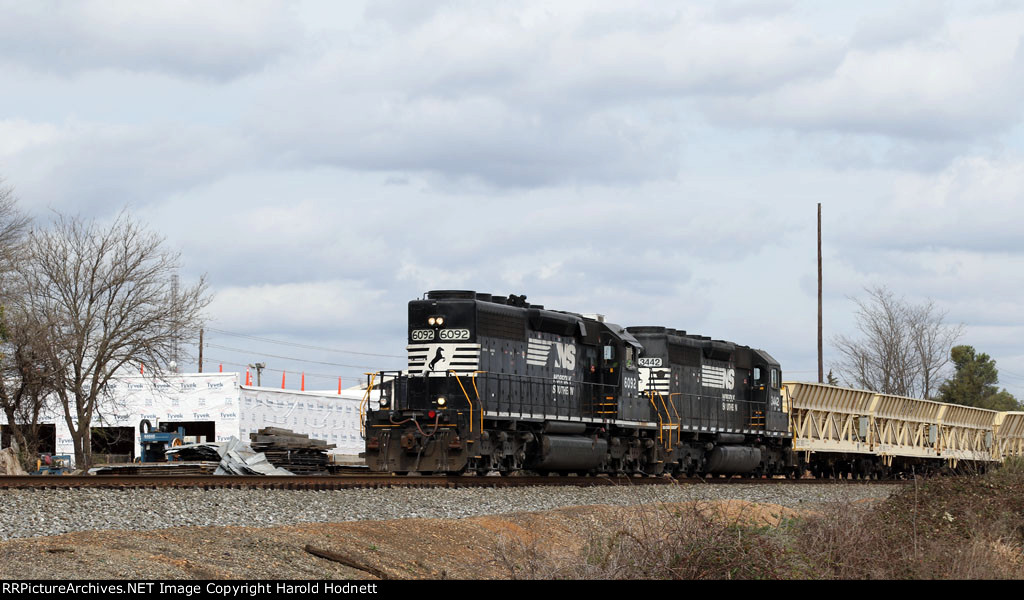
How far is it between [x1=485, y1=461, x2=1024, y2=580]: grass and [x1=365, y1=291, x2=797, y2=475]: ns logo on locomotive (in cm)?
860

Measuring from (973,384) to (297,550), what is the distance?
72534mm

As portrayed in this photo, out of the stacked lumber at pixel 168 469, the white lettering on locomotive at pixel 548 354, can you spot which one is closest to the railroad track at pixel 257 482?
the white lettering on locomotive at pixel 548 354

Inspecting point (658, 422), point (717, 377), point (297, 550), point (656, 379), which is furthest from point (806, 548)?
point (717, 377)

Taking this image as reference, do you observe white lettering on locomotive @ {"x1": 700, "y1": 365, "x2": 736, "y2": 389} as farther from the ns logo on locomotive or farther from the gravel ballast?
the gravel ballast

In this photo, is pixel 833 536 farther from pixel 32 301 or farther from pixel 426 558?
pixel 32 301

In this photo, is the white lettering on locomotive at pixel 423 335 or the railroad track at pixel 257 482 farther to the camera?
the white lettering on locomotive at pixel 423 335

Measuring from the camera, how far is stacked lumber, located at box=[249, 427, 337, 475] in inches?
1109

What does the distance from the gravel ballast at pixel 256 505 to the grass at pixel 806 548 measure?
96 centimetres

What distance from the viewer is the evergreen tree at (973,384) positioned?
75.1 meters

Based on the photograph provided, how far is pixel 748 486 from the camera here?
25297 mm

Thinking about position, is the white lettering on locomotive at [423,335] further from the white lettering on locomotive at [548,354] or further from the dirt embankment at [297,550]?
the dirt embankment at [297,550]
